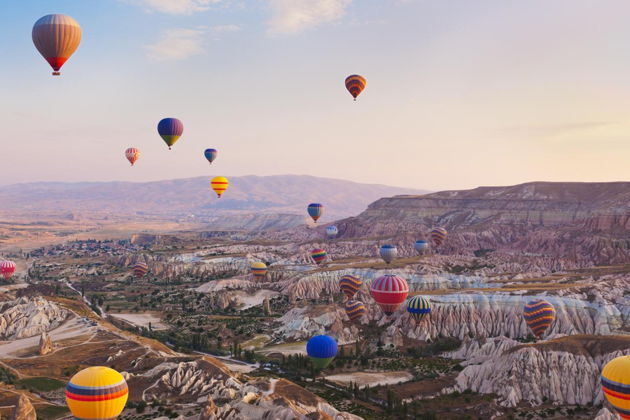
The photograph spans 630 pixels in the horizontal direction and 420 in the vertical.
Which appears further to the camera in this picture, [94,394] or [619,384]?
[619,384]

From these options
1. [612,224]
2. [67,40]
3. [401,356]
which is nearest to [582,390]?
[401,356]

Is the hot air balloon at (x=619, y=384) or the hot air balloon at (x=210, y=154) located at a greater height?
the hot air balloon at (x=210, y=154)

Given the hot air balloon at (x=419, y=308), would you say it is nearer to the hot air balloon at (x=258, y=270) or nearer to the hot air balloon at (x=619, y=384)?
the hot air balloon at (x=619, y=384)

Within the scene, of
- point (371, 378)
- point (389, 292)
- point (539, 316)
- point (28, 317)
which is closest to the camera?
point (371, 378)

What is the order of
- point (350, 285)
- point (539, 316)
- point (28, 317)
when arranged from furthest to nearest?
point (350, 285), point (28, 317), point (539, 316)

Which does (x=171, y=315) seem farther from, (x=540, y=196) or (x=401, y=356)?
(x=540, y=196)

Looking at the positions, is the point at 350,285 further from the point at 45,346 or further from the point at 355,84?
the point at 45,346

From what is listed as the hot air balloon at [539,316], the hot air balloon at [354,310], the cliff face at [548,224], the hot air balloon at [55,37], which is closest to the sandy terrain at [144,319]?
the hot air balloon at [354,310]

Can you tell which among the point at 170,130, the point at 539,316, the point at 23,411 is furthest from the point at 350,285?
the point at 23,411
